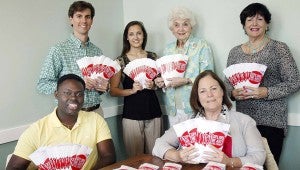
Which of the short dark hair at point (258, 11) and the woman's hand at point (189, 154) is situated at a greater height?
the short dark hair at point (258, 11)

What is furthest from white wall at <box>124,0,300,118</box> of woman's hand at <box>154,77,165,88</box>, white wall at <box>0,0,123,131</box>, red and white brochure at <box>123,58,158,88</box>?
white wall at <box>0,0,123,131</box>

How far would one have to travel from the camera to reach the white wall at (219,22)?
2801mm

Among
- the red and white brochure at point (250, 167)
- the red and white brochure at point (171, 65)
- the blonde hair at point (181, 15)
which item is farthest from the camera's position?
the blonde hair at point (181, 15)

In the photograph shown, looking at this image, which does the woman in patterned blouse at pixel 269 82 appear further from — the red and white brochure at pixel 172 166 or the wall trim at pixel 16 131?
the red and white brochure at pixel 172 166

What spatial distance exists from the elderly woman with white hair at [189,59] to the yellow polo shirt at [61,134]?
990 mm

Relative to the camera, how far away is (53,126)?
1998 mm

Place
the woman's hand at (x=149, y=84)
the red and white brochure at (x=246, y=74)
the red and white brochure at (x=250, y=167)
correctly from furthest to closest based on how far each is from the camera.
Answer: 1. the woman's hand at (x=149, y=84)
2. the red and white brochure at (x=246, y=74)
3. the red and white brochure at (x=250, y=167)

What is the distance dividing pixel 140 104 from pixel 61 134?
1.13 meters

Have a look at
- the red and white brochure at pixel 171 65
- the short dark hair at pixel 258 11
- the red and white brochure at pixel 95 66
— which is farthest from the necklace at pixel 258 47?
the red and white brochure at pixel 95 66

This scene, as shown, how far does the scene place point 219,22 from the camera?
10.5ft

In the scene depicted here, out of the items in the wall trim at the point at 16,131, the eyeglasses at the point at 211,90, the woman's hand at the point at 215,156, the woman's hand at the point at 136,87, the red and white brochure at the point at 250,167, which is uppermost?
the eyeglasses at the point at 211,90

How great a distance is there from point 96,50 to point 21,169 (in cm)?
→ 134

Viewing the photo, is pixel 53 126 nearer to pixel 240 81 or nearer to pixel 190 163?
pixel 190 163

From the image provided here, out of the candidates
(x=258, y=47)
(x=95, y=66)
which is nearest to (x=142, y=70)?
(x=95, y=66)
